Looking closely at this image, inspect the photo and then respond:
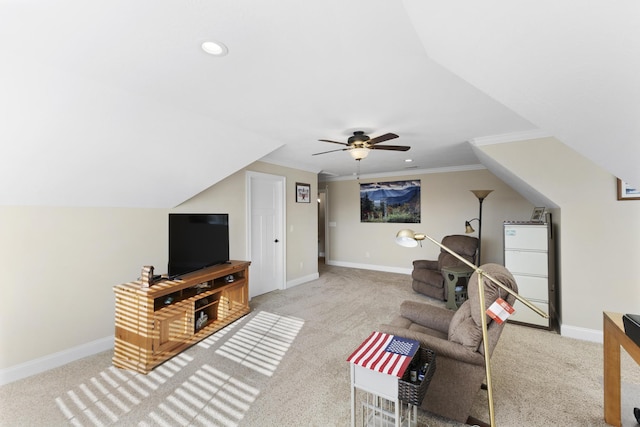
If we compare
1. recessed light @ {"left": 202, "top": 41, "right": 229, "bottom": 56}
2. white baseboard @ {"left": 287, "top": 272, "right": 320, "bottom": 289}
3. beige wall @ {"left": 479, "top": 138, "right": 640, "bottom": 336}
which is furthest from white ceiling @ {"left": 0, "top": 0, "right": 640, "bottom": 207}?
white baseboard @ {"left": 287, "top": 272, "right": 320, "bottom": 289}

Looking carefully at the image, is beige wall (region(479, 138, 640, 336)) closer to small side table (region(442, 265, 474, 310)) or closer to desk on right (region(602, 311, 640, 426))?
small side table (region(442, 265, 474, 310))

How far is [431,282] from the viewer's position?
4.36 meters

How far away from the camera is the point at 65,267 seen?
2.55 metres

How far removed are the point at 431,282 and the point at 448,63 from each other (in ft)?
12.1

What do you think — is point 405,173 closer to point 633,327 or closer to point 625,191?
point 625,191

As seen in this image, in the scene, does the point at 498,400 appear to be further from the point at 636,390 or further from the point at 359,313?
the point at 359,313

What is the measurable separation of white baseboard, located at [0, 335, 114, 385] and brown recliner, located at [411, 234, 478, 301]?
4.33 m

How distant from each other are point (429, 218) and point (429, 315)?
397cm

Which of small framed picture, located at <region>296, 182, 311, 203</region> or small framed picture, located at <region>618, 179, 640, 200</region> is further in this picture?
small framed picture, located at <region>296, 182, 311, 203</region>

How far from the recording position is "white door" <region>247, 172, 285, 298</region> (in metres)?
4.41

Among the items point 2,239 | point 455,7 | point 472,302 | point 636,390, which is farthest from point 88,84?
point 636,390

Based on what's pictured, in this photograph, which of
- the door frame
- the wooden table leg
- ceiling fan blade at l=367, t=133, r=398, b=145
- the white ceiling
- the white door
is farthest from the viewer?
the white door

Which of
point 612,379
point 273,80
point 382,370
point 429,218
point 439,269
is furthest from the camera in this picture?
point 429,218

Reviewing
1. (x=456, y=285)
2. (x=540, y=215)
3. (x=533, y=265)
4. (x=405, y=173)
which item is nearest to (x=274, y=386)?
(x=456, y=285)
